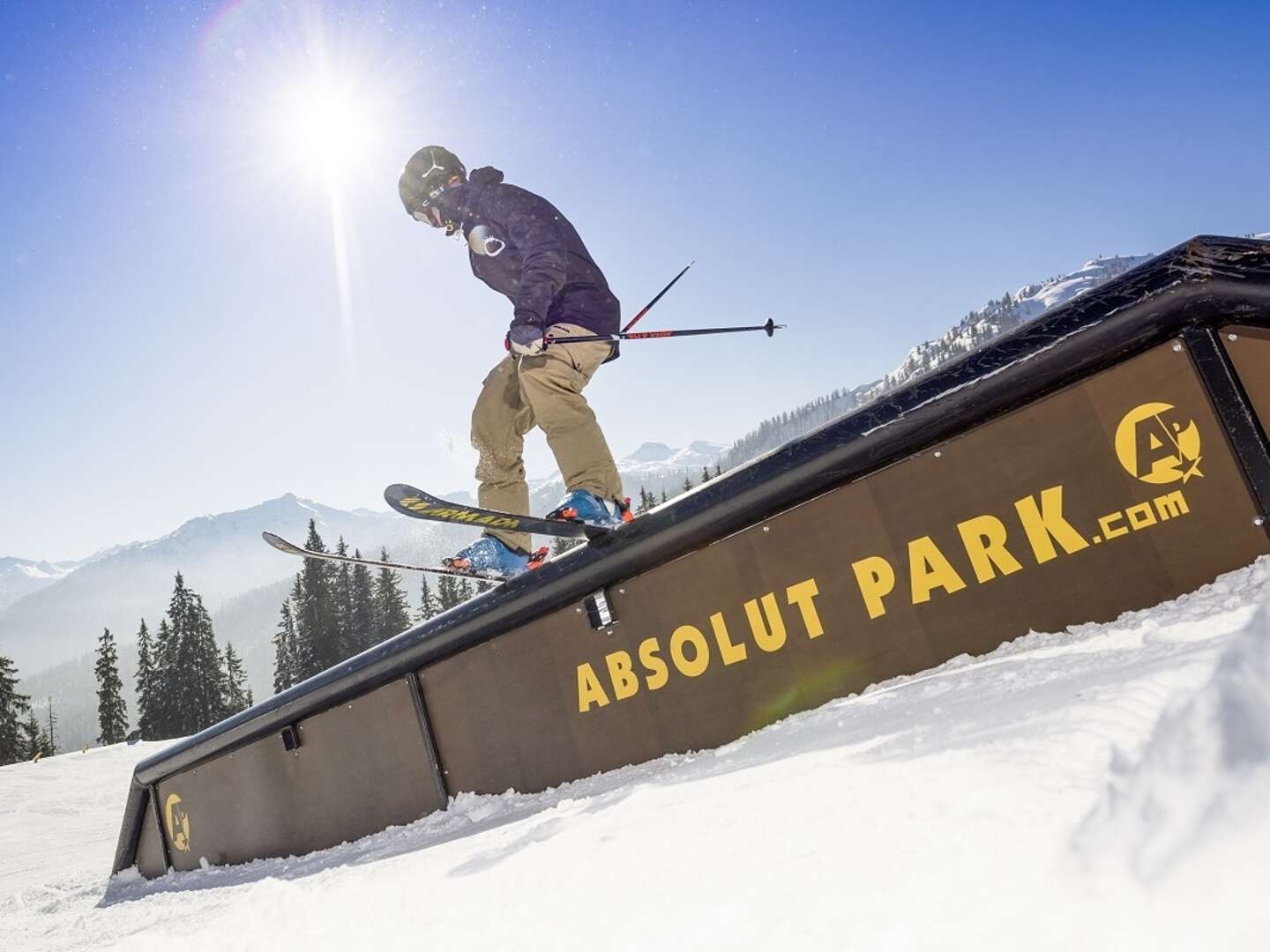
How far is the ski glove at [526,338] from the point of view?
10.7 feet

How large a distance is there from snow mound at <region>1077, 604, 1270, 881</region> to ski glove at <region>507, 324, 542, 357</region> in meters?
2.74

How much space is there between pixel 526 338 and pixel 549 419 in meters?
0.40

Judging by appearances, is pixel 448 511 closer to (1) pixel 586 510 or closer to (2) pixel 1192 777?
(1) pixel 586 510

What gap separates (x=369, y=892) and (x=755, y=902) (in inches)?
41.5

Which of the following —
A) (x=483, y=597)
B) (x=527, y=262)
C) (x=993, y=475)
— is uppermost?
(x=527, y=262)

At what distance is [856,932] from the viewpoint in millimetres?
759

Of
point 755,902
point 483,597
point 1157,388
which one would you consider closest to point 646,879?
point 755,902

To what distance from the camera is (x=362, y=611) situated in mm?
50625

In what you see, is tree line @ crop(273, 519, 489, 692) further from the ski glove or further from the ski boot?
the ski glove

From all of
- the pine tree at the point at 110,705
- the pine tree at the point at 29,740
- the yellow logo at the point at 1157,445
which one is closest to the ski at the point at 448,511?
the yellow logo at the point at 1157,445

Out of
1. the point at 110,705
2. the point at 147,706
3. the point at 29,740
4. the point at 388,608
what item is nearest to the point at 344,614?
the point at 388,608

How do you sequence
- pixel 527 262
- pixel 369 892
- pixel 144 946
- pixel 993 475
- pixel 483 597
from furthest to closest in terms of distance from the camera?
pixel 527 262 < pixel 483 597 < pixel 993 475 < pixel 144 946 < pixel 369 892

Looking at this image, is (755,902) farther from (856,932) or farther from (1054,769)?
(1054,769)

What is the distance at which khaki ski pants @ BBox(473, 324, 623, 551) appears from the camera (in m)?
3.37
